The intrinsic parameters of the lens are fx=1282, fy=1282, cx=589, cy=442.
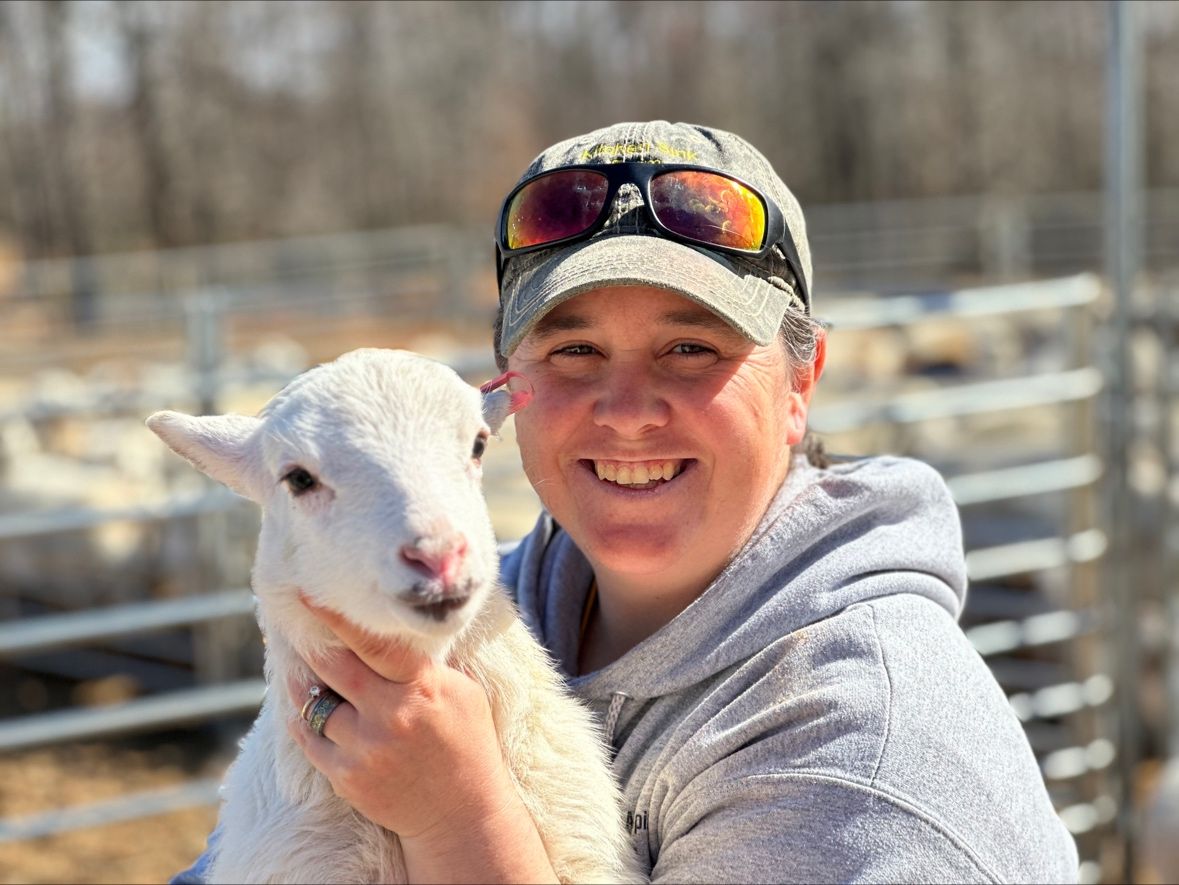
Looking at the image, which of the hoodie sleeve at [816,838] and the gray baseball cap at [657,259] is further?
the gray baseball cap at [657,259]

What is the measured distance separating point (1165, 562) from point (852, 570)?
3.71 metres

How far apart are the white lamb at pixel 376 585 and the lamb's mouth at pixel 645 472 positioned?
15 centimetres

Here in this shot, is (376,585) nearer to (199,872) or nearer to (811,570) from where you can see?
(811,570)

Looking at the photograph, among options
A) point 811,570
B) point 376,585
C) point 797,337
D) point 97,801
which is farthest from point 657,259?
point 97,801

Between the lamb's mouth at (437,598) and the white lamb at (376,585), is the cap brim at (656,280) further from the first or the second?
the lamb's mouth at (437,598)

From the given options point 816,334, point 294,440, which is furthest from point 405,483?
point 816,334

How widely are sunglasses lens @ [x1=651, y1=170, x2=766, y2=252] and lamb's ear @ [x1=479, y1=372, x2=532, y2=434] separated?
26 cm

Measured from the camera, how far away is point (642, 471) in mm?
1569

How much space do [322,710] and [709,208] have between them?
0.74 meters

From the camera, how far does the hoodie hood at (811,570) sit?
148 centimetres

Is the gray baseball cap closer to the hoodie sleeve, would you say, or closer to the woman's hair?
the woman's hair

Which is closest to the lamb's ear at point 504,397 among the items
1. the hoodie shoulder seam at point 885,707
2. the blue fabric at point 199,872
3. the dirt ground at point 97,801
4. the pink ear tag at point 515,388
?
the pink ear tag at point 515,388

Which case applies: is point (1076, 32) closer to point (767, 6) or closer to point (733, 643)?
point (767, 6)

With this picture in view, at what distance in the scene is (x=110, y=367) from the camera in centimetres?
1049
